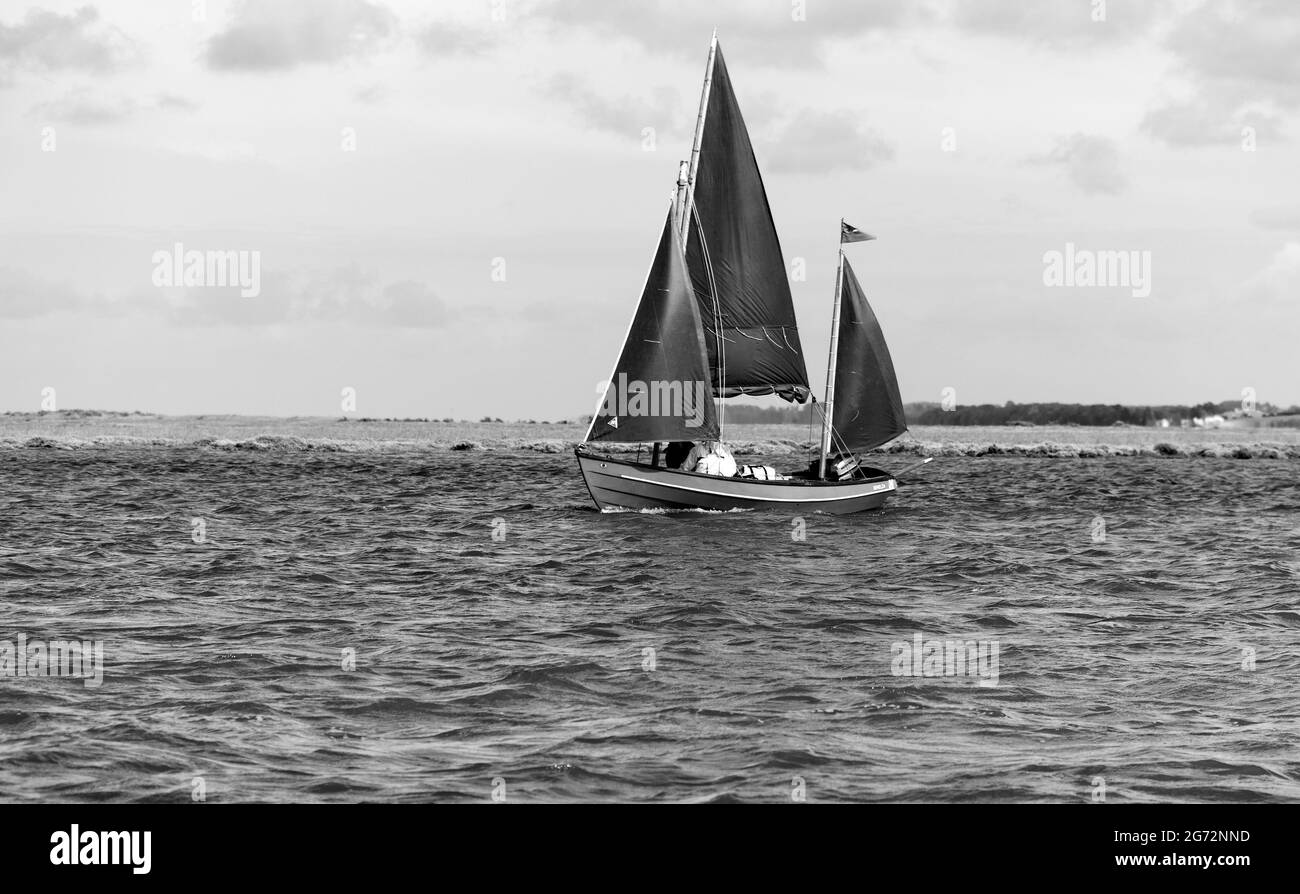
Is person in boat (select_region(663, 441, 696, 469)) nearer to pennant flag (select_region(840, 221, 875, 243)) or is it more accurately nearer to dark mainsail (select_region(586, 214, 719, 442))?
dark mainsail (select_region(586, 214, 719, 442))

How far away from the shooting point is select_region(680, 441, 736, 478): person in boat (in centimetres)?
4022

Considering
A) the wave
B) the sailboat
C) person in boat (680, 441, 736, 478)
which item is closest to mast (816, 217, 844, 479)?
the sailboat

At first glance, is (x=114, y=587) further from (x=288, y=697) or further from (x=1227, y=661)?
(x=1227, y=661)

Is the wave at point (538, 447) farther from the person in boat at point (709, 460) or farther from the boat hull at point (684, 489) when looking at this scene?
the person in boat at point (709, 460)

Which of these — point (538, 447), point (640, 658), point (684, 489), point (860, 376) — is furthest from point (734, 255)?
point (538, 447)

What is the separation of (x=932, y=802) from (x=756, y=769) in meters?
1.69

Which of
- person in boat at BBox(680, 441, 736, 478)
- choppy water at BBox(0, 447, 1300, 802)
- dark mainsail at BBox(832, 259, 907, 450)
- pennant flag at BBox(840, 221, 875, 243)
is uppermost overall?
pennant flag at BBox(840, 221, 875, 243)

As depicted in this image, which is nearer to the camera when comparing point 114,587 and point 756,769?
point 756,769

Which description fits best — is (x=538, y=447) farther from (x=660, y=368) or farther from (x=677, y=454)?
(x=660, y=368)

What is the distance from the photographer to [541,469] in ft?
233

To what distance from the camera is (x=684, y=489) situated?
1550 inches

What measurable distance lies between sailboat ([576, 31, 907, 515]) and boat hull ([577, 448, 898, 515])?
4 cm

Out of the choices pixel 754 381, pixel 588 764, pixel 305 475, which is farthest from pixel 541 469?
pixel 588 764

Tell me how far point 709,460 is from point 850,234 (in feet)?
30.6
